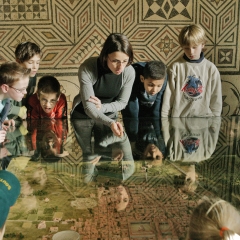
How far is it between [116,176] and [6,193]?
1.18 feet

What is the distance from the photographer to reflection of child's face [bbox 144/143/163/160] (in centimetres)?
129

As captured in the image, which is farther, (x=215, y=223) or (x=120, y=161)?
(x=120, y=161)

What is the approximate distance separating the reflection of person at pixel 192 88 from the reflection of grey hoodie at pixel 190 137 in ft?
0.42

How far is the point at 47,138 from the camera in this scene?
148 centimetres

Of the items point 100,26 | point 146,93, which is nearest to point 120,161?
point 146,93

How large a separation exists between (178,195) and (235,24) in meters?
1.98

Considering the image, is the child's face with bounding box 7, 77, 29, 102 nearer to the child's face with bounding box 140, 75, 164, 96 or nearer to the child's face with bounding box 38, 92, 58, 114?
the child's face with bounding box 38, 92, 58, 114

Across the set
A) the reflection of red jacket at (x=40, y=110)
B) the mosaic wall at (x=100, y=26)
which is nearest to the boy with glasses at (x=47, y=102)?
the reflection of red jacket at (x=40, y=110)

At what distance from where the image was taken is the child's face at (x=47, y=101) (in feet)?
6.30

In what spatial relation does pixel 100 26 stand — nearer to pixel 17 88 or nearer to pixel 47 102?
pixel 47 102

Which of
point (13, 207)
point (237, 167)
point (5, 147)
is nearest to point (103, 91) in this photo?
point (5, 147)

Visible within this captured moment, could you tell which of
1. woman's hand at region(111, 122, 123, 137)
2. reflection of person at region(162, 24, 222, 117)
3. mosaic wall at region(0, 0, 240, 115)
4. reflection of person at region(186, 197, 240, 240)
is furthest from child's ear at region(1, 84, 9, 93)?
mosaic wall at region(0, 0, 240, 115)

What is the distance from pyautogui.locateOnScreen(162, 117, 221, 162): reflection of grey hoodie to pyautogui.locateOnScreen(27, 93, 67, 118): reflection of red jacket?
1.70 feet

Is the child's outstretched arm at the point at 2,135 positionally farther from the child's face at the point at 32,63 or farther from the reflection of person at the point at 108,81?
the child's face at the point at 32,63
